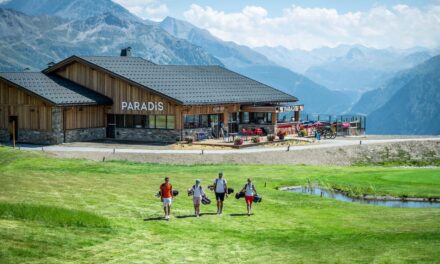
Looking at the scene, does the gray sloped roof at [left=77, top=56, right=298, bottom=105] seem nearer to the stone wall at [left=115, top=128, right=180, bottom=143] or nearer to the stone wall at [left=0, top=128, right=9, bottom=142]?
the stone wall at [left=115, top=128, right=180, bottom=143]

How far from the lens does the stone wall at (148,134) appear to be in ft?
202

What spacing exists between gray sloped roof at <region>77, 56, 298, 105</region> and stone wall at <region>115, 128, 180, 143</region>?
10.9 feet

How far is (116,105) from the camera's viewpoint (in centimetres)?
6419

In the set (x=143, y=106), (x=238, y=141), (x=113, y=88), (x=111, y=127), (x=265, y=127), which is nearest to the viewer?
(x=238, y=141)

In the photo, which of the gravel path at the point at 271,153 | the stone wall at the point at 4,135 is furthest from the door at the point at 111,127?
the stone wall at the point at 4,135

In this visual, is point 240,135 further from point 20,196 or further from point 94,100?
point 20,196

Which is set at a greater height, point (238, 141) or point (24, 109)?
point (24, 109)

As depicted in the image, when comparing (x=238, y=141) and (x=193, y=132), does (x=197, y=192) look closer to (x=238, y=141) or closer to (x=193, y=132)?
(x=238, y=141)

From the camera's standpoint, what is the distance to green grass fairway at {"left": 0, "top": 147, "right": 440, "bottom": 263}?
72.6 feet

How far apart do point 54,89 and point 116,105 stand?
6.09 meters

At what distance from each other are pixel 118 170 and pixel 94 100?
19.4 metres

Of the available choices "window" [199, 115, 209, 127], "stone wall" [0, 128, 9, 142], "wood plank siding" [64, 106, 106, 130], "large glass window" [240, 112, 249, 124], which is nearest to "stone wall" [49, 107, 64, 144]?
Answer: "wood plank siding" [64, 106, 106, 130]

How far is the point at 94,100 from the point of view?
2454 inches

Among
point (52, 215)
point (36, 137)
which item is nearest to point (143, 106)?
point (36, 137)
